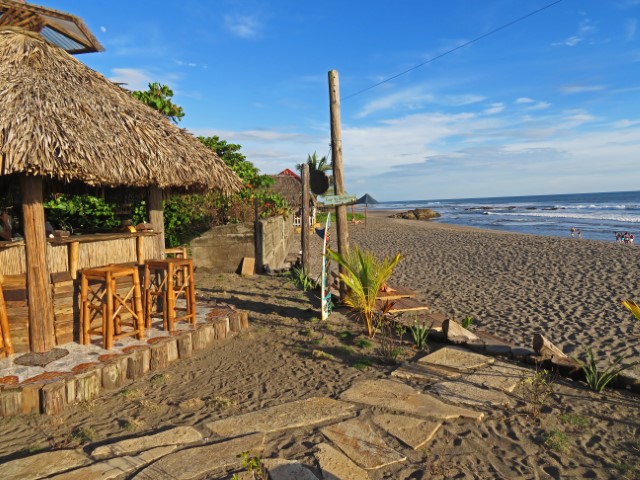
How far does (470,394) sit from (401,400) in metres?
0.67

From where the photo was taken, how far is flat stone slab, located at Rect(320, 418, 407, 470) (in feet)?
10.0

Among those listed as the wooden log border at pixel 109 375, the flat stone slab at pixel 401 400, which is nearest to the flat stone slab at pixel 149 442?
the wooden log border at pixel 109 375

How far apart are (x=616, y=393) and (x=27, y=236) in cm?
589

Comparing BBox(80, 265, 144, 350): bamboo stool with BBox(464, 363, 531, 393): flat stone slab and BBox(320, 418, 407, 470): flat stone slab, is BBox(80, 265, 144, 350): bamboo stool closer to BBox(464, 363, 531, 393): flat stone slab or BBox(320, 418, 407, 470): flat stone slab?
BBox(320, 418, 407, 470): flat stone slab

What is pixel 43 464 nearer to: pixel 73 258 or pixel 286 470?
pixel 286 470

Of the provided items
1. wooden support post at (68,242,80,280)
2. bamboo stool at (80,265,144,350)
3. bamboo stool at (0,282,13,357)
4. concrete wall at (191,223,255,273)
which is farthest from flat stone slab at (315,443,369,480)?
concrete wall at (191,223,255,273)

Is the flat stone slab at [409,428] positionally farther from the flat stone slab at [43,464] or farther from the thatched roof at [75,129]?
the thatched roof at [75,129]

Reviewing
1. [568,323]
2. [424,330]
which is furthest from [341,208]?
[568,323]

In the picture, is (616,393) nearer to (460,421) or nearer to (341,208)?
(460,421)

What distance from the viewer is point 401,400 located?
13.1 feet

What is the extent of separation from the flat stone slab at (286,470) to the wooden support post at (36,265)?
299 cm

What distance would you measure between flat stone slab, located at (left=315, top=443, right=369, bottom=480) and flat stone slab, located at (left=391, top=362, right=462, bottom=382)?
1621 millimetres

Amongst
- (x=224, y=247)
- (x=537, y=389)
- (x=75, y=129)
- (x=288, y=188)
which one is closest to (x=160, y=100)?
(x=224, y=247)

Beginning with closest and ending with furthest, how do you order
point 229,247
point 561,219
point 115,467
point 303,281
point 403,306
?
point 115,467, point 403,306, point 303,281, point 229,247, point 561,219
